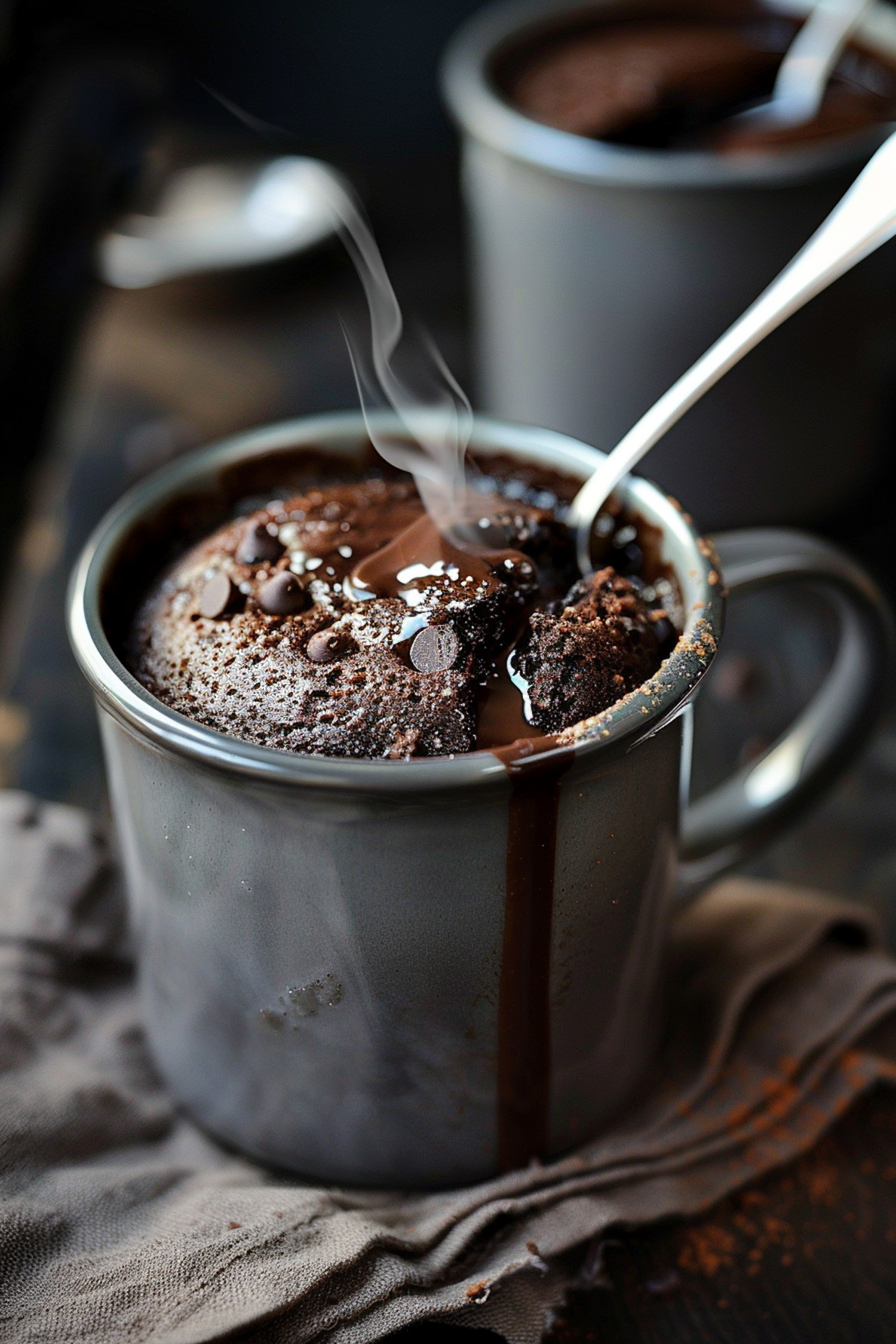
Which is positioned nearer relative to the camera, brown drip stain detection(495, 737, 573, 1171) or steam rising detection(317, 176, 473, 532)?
brown drip stain detection(495, 737, 573, 1171)

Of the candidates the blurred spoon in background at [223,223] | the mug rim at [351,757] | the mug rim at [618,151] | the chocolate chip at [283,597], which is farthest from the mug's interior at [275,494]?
the blurred spoon in background at [223,223]

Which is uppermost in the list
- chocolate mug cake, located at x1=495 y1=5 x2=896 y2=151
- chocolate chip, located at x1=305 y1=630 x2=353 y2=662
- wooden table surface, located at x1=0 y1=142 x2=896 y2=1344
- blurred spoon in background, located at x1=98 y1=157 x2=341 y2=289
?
chocolate mug cake, located at x1=495 y1=5 x2=896 y2=151

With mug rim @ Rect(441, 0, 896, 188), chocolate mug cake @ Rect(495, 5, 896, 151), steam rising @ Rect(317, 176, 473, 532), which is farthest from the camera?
chocolate mug cake @ Rect(495, 5, 896, 151)

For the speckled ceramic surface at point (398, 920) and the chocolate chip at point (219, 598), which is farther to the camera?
Answer: the chocolate chip at point (219, 598)

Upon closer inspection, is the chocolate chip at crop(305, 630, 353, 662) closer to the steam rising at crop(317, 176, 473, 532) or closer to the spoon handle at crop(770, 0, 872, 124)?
the steam rising at crop(317, 176, 473, 532)

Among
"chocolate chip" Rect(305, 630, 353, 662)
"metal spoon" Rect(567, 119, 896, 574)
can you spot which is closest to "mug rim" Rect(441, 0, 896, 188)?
"metal spoon" Rect(567, 119, 896, 574)

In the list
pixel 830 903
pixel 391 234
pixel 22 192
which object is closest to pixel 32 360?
pixel 22 192

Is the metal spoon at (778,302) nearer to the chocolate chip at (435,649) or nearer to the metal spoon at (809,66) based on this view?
the chocolate chip at (435,649)
